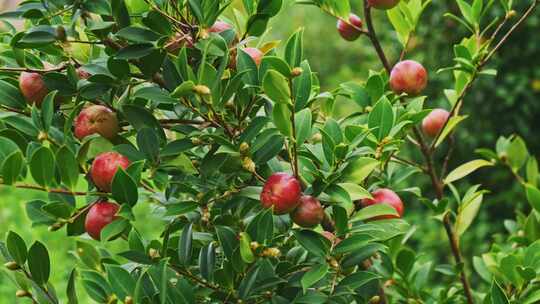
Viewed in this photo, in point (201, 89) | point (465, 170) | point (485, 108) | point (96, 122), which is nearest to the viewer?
point (201, 89)

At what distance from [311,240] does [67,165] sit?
318mm

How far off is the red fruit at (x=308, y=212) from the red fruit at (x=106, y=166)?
220 mm

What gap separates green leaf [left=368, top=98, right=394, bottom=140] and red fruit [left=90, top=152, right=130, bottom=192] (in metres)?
0.34

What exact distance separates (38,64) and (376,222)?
0.51m

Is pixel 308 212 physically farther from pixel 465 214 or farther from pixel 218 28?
pixel 465 214

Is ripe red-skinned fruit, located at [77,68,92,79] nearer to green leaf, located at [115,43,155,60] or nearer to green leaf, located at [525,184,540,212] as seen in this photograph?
green leaf, located at [115,43,155,60]

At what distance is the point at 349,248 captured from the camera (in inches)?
38.6

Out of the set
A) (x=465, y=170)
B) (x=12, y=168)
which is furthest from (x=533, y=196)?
(x=12, y=168)

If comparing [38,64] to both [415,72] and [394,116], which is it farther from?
[415,72]

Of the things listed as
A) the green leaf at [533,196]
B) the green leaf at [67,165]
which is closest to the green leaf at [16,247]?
the green leaf at [67,165]

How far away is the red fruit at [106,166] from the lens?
3.05ft

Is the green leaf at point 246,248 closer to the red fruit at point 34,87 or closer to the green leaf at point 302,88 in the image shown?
the green leaf at point 302,88

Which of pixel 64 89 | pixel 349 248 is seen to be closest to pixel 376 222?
pixel 349 248

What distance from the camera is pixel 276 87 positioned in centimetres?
86
